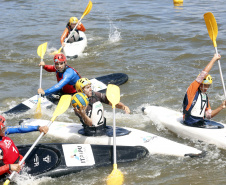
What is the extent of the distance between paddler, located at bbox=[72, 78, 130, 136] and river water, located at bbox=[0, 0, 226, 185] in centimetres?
72

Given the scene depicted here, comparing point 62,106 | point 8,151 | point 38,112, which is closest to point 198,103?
point 62,106

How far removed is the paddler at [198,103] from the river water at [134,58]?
0.38 metres

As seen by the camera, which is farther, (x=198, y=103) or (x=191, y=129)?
(x=191, y=129)

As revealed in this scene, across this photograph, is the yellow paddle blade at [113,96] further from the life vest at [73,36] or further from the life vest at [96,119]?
the life vest at [73,36]

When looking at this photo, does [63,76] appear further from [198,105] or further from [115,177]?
[115,177]

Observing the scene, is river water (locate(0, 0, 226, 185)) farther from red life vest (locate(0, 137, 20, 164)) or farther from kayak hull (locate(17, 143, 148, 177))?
red life vest (locate(0, 137, 20, 164))

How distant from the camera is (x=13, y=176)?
474cm

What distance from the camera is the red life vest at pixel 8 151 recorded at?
4.52 meters

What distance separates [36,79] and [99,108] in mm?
4344

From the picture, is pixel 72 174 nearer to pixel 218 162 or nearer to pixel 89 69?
pixel 218 162

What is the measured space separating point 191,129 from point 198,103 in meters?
0.49

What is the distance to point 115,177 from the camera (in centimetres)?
501

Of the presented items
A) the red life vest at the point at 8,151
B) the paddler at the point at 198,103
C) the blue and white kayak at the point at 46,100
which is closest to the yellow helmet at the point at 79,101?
the red life vest at the point at 8,151

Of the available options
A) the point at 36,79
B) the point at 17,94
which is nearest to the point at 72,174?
the point at 17,94
